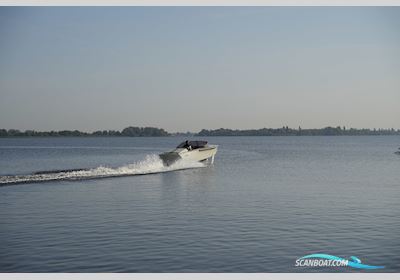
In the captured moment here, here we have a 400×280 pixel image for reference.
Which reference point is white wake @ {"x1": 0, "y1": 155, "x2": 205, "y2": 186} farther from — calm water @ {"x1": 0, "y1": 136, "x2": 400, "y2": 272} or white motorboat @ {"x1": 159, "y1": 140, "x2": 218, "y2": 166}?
calm water @ {"x1": 0, "y1": 136, "x2": 400, "y2": 272}

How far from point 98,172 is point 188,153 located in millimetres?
12031

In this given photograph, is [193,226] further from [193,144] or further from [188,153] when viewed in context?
[193,144]

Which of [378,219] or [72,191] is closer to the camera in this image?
[378,219]

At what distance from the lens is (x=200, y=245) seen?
14.1 m

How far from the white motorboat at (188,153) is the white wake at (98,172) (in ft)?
1.45

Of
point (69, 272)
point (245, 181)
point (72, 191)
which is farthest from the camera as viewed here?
point (245, 181)

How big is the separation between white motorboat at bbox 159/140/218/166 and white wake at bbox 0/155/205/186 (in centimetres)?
44

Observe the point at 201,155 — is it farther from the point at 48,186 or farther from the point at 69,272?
the point at 69,272

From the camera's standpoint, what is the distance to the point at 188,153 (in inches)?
1828

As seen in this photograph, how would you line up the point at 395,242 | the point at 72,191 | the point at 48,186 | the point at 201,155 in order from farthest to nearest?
the point at 201,155, the point at 48,186, the point at 72,191, the point at 395,242

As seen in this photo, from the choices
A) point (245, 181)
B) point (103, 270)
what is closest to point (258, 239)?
point (103, 270)

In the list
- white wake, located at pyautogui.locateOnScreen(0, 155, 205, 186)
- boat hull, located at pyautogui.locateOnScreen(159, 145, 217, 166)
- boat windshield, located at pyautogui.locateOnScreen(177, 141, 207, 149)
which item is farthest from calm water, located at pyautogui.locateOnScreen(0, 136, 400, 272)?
boat windshield, located at pyautogui.locateOnScreen(177, 141, 207, 149)

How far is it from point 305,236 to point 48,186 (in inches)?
732

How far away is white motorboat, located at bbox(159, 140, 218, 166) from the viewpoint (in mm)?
44753
